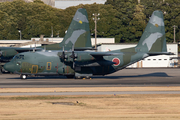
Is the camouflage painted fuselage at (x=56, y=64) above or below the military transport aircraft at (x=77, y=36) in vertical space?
below

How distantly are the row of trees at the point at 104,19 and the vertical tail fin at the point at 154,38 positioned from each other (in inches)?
2797

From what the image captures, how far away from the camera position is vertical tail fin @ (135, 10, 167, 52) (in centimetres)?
4116

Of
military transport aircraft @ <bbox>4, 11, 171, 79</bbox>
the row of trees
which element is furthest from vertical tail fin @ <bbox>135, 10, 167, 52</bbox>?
the row of trees

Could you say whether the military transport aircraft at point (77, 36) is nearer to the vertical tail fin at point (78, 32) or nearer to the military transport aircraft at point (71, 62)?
the vertical tail fin at point (78, 32)

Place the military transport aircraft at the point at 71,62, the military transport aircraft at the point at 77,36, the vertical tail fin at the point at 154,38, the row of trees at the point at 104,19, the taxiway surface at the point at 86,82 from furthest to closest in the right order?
the row of trees at the point at 104,19 < the military transport aircraft at the point at 77,36 < the vertical tail fin at the point at 154,38 < the military transport aircraft at the point at 71,62 < the taxiway surface at the point at 86,82

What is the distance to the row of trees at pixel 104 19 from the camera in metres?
114

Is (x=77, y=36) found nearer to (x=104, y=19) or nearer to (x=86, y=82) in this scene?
(x=86, y=82)

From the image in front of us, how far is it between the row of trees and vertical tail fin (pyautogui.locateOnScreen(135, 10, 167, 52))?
71041mm

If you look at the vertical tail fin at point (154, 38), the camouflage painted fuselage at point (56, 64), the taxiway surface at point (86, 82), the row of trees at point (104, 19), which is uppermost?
the row of trees at point (104, 19)

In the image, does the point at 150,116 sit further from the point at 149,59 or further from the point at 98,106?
the point at 149,59

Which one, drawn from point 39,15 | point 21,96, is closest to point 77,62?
point 21,96

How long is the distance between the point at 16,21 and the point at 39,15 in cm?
1004

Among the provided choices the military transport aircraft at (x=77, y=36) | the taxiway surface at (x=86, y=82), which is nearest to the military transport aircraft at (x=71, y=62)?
the taxiway surface at (x=86, y=82)

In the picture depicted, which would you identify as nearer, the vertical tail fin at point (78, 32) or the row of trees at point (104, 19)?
the vertical tail fin at point (78, 32)
